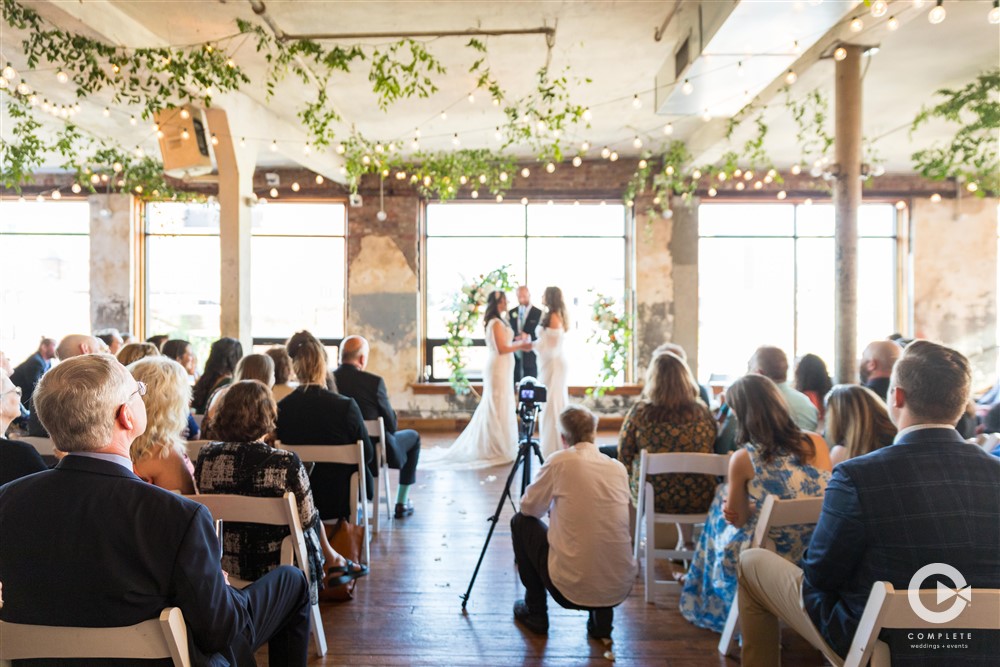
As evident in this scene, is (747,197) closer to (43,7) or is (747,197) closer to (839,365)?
(839,365)

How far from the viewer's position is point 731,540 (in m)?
3.19

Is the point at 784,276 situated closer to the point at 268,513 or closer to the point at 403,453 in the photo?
the point at 403,453

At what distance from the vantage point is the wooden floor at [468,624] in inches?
121

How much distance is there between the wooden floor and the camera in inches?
121

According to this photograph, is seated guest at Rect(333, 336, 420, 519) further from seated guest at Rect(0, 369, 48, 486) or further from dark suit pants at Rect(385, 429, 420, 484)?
seated guest at Rect(0, 369, 48, 486)

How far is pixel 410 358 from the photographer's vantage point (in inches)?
391

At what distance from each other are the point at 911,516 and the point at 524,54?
16.0 ft

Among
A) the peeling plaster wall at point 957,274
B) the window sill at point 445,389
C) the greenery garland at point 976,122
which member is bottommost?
the window sill at point 445,389

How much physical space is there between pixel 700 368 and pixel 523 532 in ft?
24.8

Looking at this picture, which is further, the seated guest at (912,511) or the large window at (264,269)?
the large window at (264,269)

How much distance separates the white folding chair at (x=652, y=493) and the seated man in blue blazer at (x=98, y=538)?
7.31ft

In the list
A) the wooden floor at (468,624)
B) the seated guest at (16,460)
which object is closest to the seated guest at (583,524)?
the wooden floor at (468,624)

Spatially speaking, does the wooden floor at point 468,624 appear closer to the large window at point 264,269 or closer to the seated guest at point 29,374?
the seated guest at point 29,374

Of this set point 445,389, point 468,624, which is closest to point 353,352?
point 468,624
